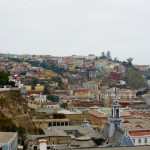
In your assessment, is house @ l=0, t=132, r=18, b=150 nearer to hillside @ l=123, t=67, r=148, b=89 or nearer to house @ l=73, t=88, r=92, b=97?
house @ l=73, t=88, r=92, b=97

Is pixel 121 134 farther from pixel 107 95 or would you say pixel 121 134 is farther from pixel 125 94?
pixel 125 94

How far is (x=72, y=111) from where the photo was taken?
236 ft

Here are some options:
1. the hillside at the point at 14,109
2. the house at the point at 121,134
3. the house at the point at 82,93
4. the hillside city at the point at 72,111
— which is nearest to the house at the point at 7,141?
the hillside city at the point at 72,111

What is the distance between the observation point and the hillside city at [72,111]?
1602 inches

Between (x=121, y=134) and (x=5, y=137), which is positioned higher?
(x=5, y=137)

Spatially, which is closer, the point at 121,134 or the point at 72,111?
the point at 121,134

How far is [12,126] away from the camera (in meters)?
44.5

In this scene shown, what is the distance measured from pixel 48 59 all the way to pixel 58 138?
5798 inches

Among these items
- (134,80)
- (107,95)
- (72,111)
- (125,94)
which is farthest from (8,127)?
(134,80)

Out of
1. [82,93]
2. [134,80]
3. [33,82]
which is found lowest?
[134,80]

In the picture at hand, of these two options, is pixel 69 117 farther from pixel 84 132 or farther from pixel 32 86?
pixel 32 86

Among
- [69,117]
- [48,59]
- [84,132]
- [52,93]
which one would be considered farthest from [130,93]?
[48,59]

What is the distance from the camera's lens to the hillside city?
133 feet

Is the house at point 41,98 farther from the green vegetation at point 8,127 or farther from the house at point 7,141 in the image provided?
the house at point 7,141
